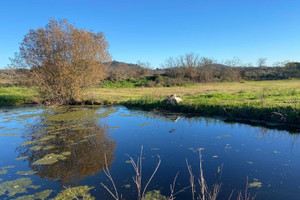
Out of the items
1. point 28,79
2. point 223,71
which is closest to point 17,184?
point 28,79

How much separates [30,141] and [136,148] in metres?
4.15

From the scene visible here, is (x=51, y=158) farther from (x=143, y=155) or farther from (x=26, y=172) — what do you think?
(x=143, y=155)

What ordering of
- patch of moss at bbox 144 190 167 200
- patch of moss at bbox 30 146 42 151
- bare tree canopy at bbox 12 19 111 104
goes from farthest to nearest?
bare tree canopy at bbox 12 19 111 104 → patch of moss at bbox 30 146 42 151 → patch of moss at bbox 144 190 167 200

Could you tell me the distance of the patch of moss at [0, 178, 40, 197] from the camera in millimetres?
5051

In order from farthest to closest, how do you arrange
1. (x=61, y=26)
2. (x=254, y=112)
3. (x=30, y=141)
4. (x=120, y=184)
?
1. (x=61, y=26)
2. (x=254, y=112)
3. (x=30, y=141)
4. (x=120, y=184)

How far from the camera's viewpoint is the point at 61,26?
16.6 meters

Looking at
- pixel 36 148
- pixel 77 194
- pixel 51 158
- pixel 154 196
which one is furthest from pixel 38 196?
pixel 36 148

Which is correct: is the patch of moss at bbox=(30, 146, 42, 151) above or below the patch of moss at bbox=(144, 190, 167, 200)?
above

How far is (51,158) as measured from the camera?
22.9 ft

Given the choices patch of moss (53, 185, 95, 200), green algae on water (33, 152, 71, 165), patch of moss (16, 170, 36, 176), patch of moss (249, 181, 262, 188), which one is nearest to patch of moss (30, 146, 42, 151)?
green algae on water (33, 152, 71, 165)

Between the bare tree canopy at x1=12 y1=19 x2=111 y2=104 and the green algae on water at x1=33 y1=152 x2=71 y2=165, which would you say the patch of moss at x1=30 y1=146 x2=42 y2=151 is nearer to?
the green algae on water at x1=33 y1=152 x2=71 y2=165

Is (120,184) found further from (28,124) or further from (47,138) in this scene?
(28,124)

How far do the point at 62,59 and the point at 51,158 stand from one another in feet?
36.9

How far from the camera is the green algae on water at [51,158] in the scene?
6.67 metres
